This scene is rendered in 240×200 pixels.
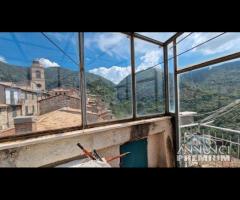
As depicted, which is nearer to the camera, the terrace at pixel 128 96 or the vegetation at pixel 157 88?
the terrace at pixel 128 96

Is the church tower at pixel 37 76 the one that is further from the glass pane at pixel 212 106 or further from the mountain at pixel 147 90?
the glass pane at pixel 212 106

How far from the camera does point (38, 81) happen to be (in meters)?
2.61

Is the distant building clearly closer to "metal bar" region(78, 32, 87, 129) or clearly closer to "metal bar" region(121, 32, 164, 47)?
"metal bar" region(78, 32, 87, 129)

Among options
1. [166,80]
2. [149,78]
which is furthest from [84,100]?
[166,80]

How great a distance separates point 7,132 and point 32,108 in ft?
1.30

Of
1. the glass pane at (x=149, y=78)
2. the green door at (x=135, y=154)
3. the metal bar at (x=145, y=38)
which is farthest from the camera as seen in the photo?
the glass pane at (x=149, y=78)

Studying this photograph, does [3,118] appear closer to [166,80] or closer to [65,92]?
[65,92]

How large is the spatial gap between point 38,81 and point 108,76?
1.08m

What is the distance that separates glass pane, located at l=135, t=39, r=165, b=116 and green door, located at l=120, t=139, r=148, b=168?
1.81 feet

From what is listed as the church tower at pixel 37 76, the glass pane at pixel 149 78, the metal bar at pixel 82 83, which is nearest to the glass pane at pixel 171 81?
the glass pane at pixel 149 78

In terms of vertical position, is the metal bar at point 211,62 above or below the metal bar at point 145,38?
below

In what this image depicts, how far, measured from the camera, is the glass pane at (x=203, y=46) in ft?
8.65

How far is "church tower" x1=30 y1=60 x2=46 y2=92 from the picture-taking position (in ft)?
8.39
